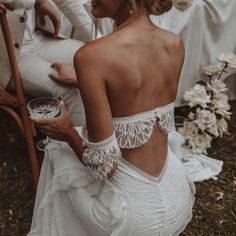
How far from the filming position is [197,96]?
2.75 m

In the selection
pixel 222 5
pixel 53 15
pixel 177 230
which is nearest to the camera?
pixel 177 230

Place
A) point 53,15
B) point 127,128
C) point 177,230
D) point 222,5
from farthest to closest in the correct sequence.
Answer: point 222,5 < point 53,15 < point 177,230 < point 127,128

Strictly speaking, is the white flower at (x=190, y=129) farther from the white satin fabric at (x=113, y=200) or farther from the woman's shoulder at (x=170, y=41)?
the woman's shoulder at (x=170, y=41)

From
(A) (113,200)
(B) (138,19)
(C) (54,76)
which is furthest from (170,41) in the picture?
(C) (54,76)

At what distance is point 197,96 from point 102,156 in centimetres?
144

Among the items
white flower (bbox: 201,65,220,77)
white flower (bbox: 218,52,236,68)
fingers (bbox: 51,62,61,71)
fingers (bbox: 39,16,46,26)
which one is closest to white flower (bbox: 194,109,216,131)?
white flower (bbox: 201,65,220,77)

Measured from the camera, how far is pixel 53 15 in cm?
227

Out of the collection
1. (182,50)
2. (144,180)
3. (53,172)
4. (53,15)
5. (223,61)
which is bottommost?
(223,61)

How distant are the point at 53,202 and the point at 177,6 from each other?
59.0 inches

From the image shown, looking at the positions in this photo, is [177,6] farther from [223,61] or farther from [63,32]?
[63,32]

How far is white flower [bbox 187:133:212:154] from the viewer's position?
9.09 feet

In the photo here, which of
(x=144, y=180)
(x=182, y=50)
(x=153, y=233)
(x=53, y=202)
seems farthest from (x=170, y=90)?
(x=53, y=202)

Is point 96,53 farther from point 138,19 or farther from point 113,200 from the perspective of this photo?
point 113,200

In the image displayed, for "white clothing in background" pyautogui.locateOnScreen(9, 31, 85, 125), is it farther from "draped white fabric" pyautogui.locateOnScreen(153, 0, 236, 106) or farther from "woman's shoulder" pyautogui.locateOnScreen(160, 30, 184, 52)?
"woman's shoulder" pyautogui.locateOnScreen(160, 30, 184, 52)
